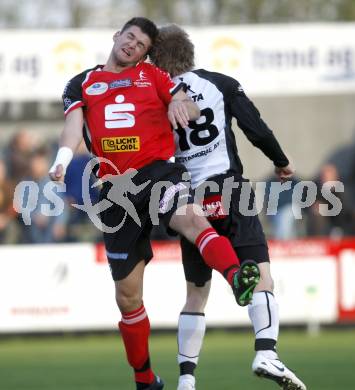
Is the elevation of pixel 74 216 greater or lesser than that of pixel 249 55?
lesser

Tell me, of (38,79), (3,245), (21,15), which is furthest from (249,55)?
(21,15)

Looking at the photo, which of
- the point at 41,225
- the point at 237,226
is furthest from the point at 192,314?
the point at 41,225

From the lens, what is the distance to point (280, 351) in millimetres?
13156

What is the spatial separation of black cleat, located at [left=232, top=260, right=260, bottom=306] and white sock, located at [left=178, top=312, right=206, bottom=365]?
1.34 metres

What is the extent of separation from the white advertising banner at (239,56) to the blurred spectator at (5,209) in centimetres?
114

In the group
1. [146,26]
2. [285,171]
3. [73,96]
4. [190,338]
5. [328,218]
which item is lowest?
[328,218]

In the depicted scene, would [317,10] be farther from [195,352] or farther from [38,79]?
[195,352]

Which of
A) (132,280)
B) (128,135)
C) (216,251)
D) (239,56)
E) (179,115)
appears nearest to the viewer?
(216,251)

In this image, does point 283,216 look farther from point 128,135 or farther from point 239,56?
point 128,135

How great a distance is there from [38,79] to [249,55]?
2.62 m

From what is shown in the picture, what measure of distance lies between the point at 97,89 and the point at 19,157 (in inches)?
331

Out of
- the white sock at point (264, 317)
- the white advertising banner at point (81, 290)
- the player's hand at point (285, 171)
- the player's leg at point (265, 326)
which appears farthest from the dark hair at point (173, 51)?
the white advertising banner at point (81, 290)

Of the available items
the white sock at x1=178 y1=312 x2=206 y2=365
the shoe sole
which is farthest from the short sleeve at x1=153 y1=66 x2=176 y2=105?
the shoe sole

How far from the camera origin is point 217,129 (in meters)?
8.58
